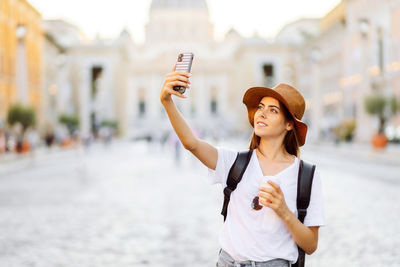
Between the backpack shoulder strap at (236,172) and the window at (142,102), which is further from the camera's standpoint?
the window at (142,102)

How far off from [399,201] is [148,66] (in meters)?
116

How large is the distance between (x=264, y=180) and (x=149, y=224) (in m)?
6.88

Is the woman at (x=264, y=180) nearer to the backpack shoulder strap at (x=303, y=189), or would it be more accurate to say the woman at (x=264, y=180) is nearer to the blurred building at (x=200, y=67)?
the backpack shoulder strap at (x=303, y=189)

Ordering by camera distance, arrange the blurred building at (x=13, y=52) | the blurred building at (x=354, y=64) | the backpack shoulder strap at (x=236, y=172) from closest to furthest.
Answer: the backpack shoulder strap at (x=236, y=172)
the blurred building at (x=13, y=52)
the blurred building at (x=354, y=64)

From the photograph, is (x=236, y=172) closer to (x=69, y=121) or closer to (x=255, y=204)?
(x=255, y=204)

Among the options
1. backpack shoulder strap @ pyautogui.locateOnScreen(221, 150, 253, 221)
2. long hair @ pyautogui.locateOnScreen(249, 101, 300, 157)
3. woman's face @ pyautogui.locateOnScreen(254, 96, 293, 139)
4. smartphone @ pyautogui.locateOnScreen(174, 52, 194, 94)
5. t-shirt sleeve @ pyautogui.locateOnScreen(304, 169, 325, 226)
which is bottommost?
t-shirt sleeve @ pyautogui.locateOnScreen(304, 169, 325, 226)

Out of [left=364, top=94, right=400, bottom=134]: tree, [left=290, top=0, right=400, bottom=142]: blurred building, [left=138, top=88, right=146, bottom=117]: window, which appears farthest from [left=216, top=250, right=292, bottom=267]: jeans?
[left=138, top=88, right=146, bottom=117]: window

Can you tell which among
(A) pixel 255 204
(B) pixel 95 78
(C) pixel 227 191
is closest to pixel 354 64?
(C) pixel 227 191

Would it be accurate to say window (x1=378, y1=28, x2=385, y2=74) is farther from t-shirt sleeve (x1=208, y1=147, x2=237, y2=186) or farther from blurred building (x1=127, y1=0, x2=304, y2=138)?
t-shirt sleeve (x1=208, y1=147, x2=237, y2=186)

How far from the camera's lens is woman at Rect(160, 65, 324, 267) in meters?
2.89

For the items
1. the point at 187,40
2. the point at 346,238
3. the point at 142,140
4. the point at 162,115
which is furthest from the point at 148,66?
the point at 346,238

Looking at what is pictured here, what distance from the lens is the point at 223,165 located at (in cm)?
298

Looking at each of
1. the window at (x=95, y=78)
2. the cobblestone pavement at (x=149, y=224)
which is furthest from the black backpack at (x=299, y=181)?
the window at (x=95, y=78)

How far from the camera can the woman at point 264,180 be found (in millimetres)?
2887
